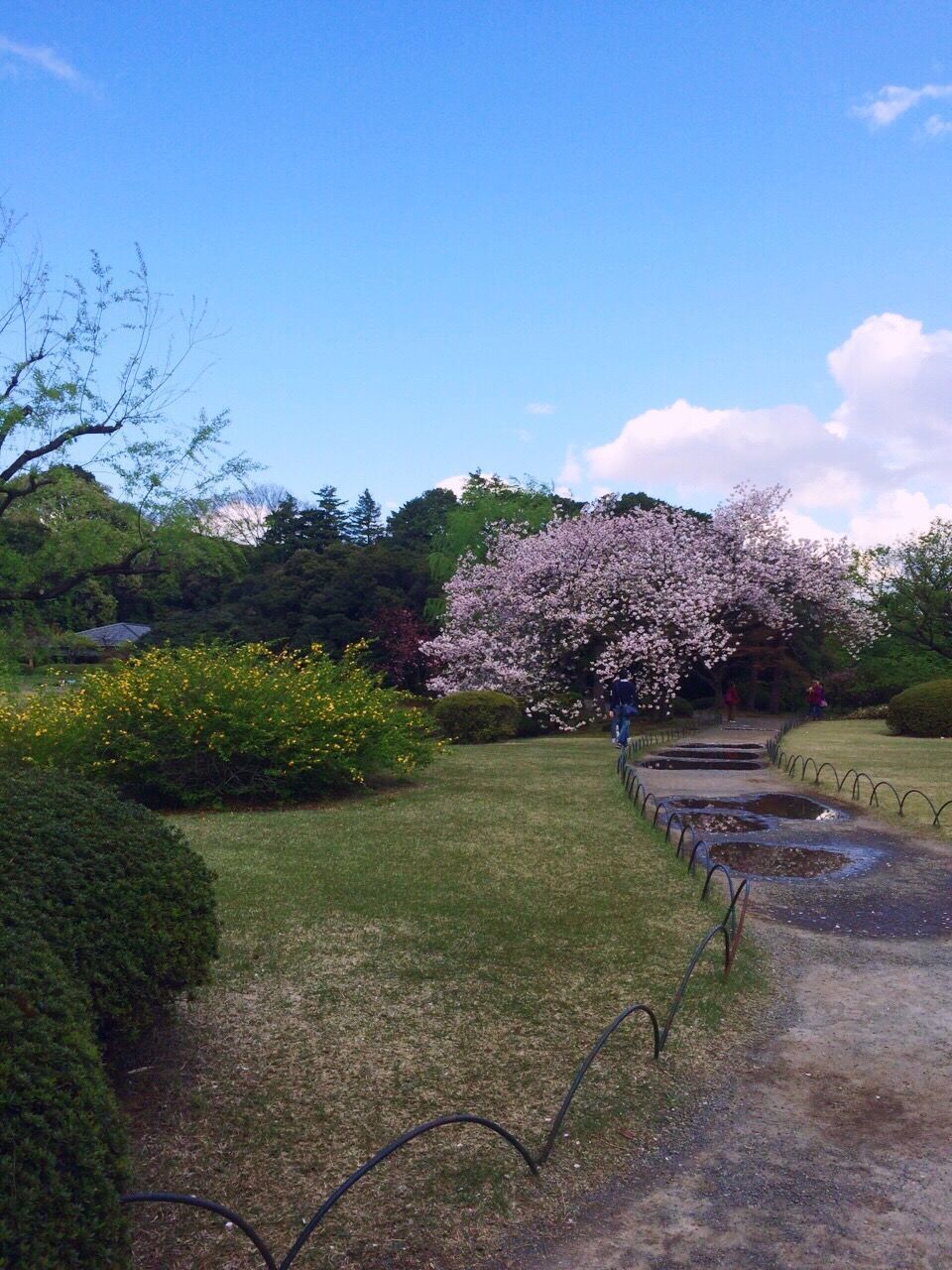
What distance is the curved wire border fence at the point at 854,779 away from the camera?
41.2ft

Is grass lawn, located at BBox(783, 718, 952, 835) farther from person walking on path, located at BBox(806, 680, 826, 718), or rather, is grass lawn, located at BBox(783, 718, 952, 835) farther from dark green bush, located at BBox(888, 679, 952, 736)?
person walking on path, located at BBox(806, 680, 826, 718)

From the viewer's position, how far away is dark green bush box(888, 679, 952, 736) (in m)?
26.2

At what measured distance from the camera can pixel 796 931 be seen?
7430 mm

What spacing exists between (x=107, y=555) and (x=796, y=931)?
11.7m

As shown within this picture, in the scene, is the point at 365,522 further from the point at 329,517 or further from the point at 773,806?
the point at 773,806

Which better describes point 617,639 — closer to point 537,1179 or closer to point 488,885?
point 488,885

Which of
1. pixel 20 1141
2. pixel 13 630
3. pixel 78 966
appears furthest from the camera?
pixel 13 630

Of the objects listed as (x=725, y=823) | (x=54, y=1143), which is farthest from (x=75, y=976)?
(x=725, y=823)

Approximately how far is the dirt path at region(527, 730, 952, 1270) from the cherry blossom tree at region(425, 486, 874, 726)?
779 inches

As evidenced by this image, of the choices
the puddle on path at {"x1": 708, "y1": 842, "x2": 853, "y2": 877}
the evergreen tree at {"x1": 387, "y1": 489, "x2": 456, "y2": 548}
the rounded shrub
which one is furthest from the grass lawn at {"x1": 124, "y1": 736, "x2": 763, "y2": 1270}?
the evergreen tree at {"x1": 387, "y1": 489, "x2": 456, "y2": 548}

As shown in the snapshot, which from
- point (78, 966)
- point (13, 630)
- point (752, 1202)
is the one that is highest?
point (13, 630)

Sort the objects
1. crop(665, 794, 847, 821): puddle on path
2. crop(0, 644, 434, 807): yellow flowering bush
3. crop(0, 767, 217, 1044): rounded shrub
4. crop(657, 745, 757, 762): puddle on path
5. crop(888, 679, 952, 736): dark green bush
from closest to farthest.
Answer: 1. crop(0, 767, 217, 1044): rounded shrub
2. crop(0, 644, 434, 807): yellow flowering bush
3. crop(665, 794, 847, 821): puddle on path
4. crop(657, 745, 757, 762): puddle on path
5. crop(888, 679, 952, 736): dark green bush

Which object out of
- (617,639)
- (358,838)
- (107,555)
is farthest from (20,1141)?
(617,639)

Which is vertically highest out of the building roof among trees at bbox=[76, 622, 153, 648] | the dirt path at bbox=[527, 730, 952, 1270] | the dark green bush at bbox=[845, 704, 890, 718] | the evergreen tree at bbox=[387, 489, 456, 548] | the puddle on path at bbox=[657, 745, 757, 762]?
the evergreen tree at bbox=[387, 489, 456, 548]
